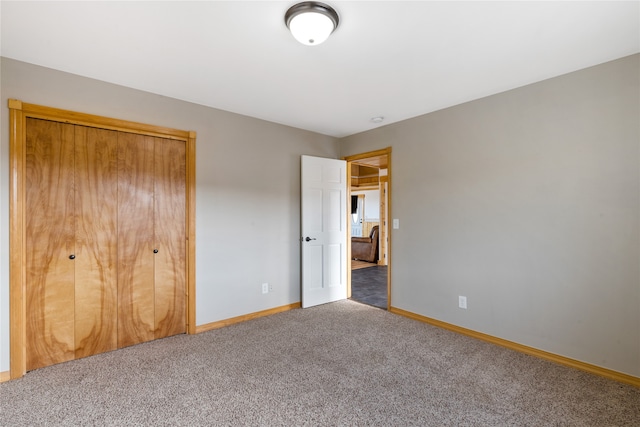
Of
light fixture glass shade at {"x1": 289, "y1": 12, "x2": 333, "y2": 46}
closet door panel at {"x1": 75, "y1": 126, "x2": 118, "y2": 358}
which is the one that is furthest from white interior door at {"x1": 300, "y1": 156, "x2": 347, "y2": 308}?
light fixture glass shade at {"x1": 289, "y1": 12, "x2": 333, "y2": 46}

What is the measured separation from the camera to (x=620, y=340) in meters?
2.24

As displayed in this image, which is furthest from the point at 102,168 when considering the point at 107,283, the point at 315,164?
the point at 315,164

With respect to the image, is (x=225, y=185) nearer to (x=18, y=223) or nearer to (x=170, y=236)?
(x=170, y=236)

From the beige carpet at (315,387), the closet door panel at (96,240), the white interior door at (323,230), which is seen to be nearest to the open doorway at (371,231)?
the white interior door at (323,230)

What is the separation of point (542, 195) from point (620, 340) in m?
1.20

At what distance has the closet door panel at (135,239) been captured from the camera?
108 inches

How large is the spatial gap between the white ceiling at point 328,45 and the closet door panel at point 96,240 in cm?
62

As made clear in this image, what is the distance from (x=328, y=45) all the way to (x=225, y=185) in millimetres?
1905

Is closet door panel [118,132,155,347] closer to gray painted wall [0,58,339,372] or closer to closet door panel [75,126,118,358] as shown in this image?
closet door panel [75,126,118,358]

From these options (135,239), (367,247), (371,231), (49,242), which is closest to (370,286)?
(367,247)

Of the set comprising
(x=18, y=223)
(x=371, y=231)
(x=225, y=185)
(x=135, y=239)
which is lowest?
(x=371, y=231)

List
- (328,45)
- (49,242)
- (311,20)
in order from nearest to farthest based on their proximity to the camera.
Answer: (311,20)
(328,45)
(49,242)

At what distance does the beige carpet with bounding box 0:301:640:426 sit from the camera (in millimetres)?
1827

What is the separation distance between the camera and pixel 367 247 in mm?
7613
